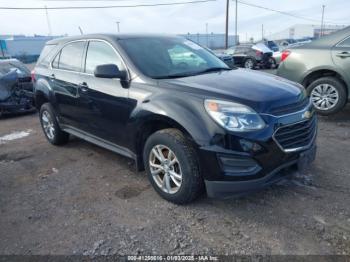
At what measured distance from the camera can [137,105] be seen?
3318 millimetres

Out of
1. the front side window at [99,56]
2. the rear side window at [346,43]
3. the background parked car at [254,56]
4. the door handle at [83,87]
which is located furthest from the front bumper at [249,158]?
the background parked car at [254,56]

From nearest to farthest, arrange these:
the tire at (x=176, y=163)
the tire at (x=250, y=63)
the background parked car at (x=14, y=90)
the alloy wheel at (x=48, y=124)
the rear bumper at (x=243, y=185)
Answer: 1. the rear bumper at (x=243, y=185)
2. the tire at (x=176, y=163)
3. the alloy wheel at (x=48, y=124)
4. the background parked car at (x=14, y=90)
5. the tire at (x=250, y=63)

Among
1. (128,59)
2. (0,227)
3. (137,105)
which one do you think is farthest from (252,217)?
(0,227)

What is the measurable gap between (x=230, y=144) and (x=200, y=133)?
282mm

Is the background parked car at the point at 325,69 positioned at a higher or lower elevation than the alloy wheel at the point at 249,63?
higher

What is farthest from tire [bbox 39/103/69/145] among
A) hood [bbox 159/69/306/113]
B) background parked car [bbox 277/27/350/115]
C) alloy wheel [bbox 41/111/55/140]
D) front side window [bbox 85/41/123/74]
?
background parked car [bbox 277/27/350/115]

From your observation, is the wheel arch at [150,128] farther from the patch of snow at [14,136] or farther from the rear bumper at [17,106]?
the rear bumper at [17,106]

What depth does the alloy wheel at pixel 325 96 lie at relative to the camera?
19.3 ft

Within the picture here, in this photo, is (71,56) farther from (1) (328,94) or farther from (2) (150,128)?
(1) (328,94)

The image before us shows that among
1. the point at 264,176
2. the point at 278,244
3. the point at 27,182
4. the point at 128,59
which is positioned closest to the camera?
the point at 278,244

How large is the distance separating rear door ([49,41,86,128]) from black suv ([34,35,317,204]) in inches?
0.7

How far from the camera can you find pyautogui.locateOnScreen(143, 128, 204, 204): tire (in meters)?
2.91

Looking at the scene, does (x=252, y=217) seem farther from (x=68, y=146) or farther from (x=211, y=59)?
(x=68, y=146)

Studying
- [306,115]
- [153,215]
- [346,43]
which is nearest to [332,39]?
[346,43]
